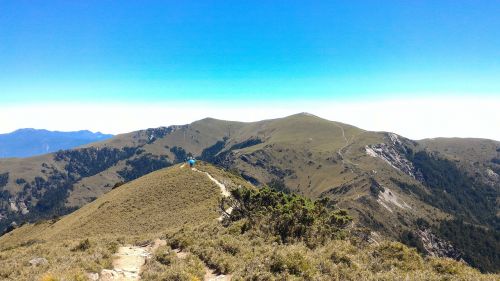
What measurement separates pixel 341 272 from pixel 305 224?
21.1 m

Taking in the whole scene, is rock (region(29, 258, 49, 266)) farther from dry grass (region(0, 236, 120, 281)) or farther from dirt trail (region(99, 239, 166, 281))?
dirt trail (region(99, 239, 166, 281))

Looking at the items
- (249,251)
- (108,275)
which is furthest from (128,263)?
(249,251)

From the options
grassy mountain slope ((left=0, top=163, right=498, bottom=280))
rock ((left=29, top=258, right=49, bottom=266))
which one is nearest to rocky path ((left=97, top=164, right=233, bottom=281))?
grassy mountain slope ((left=0, top=163, right=498, bottom=280))

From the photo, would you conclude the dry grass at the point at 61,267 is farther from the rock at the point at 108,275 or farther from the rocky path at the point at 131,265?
the rocky path at the point at 131,265

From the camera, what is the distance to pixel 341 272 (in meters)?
22.9

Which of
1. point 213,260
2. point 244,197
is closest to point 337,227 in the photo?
point 244,197

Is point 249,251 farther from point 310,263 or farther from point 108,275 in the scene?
point 108,275

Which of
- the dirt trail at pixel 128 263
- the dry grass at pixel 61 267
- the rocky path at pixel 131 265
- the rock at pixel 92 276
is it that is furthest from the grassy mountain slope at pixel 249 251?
the dirt trail at pixel 128 263

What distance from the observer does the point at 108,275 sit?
24.5 meters

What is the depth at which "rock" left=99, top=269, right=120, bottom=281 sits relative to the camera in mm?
23891

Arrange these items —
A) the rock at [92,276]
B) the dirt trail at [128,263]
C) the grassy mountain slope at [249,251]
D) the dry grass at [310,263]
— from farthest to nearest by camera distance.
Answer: the dirt trail at [128,263] < the rock at [92,276] < the grassy mountain slope at [249,251] < the dry grass at [310,263]

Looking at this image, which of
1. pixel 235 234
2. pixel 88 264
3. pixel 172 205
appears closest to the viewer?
pixel 88 264

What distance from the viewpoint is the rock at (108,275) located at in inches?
941

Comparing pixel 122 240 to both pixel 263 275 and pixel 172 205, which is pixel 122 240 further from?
pixel 172 205
